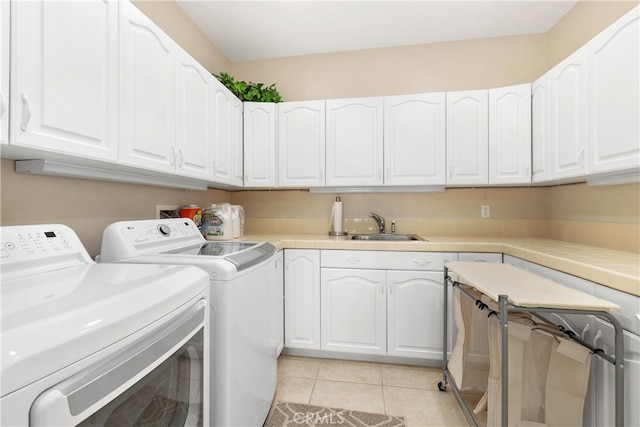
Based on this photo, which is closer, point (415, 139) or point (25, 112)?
point (25, 112)

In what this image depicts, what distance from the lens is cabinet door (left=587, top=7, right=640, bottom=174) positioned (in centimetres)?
135

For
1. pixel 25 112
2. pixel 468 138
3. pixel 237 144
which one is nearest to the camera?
pixel 25 112

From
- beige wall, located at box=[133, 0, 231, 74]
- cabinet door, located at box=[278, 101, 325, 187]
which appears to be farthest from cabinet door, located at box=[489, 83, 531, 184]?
beige wall, located at box=[133, 0, 231, 74]

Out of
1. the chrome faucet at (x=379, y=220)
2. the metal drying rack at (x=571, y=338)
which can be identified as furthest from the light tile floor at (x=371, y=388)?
the chrome faucet at (x=379, y=220)

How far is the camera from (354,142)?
2.43 meters

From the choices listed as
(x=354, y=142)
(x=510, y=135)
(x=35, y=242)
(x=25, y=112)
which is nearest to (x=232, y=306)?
(x=35, y=242)

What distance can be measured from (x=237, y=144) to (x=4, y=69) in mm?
1615

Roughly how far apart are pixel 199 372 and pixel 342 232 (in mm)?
1812

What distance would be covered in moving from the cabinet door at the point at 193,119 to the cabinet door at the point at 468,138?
1.85 m

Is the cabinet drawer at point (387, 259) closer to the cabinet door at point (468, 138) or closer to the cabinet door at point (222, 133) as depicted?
the cabinet door at point (468, 138)

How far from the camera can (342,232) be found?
2.67 m

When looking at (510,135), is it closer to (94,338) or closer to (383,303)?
(383,303)

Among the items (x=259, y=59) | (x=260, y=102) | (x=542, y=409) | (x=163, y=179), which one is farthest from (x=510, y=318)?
(x=259, y=59)

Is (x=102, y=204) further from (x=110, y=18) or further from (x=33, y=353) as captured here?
(x=33, y=353)
